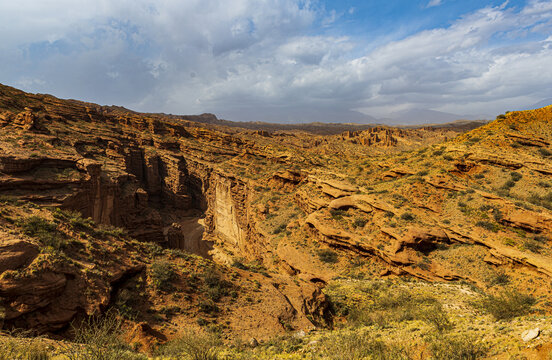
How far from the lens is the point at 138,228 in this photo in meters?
26.8

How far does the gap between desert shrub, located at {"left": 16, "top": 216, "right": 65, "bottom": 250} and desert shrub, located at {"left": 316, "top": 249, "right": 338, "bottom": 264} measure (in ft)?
54.4

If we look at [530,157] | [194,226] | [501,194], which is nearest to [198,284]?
[501,194]

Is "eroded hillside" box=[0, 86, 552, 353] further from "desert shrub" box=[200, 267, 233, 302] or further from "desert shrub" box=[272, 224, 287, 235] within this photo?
"desert shrub" box=[272, 224, 287, 235]

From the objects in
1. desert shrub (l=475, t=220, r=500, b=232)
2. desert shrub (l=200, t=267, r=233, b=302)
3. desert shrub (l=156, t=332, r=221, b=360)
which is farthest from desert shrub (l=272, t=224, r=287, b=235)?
desert shrub (l=156, t=332, r=221, b=360)

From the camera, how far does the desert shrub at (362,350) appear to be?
6.01m

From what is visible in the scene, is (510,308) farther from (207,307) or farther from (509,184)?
(509,184)

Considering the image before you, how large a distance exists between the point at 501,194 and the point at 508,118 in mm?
16572

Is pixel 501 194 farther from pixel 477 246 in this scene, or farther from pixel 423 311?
pixel 423 311

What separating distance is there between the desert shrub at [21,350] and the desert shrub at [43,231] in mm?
4333

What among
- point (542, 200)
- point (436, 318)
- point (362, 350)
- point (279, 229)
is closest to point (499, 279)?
point (436, 318)

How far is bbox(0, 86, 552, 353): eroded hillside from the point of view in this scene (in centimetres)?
887

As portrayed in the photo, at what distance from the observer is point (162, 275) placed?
10.4 m

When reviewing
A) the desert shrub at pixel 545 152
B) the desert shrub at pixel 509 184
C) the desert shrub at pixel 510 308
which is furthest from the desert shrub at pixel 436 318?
the desert shrub at pixel 545 152

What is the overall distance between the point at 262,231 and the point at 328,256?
8944 millimetres
